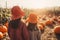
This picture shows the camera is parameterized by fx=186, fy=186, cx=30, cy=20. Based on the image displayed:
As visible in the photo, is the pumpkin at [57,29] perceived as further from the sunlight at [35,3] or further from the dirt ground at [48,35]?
the sunlight at [35,3]

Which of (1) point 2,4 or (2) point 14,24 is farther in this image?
(1) point 2,4

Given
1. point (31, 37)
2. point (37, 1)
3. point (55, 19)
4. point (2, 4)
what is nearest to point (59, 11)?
point (55, 19)

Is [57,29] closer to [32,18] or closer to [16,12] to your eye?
[32,18]

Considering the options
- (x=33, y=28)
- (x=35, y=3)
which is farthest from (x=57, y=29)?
(x=35, y=3)

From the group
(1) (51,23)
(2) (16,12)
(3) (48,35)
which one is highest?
(2) (16,12)

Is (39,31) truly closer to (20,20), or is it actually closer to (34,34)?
(34,34)

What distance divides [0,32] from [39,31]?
14.8 inches

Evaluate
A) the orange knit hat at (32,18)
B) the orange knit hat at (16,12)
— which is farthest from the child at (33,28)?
the orange knit hat at (16,12)

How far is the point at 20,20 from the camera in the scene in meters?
1.76

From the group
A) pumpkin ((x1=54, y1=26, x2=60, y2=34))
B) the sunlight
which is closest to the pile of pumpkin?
pumpkin ((x1=54, y1=26, x2=60, y2=34))

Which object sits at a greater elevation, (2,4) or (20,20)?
(2,4)

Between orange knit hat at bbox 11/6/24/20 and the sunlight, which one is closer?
orange knit hat at bbox 11/6/24/20

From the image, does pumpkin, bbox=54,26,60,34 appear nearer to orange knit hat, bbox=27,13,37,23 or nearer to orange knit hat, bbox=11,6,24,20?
orange knit hat, bbox=27,13,37,23

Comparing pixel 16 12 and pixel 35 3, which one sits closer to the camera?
pixel 16 12
